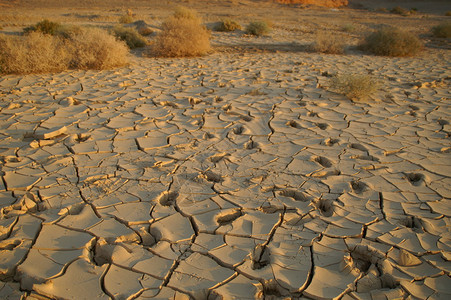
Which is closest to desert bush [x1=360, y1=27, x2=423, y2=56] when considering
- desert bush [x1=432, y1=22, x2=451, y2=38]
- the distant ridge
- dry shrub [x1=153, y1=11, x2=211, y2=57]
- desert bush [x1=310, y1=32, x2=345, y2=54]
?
desert bush [x1=310, y1=32, x2=345, y2=54]

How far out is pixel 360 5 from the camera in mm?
28688

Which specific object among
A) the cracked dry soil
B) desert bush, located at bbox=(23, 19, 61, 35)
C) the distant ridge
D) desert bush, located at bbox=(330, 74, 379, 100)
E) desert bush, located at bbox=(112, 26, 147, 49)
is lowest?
the cracked dry soil

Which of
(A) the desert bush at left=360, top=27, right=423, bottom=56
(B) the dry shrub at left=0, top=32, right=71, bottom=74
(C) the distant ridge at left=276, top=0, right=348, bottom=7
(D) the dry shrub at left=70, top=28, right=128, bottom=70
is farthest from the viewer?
(C) the distant ridge at left=276, top=0, right=348, bottom=7

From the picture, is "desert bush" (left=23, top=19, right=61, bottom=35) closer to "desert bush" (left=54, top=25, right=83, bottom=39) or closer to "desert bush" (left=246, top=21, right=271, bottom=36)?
"desert bush" (left=54, top=25, right=83, bottom=39)

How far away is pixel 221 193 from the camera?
8.08 ft

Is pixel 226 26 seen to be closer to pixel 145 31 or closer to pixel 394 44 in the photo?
pixel 145 31

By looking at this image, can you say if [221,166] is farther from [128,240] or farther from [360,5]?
[360,5]

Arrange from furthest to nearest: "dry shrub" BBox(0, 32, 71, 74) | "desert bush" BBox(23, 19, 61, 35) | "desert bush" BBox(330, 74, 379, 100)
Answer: "desert bush" BBox(23, 19, 61, 35), "dry shrub" BBox(0, 32, 71, 74), "desert bush" BBox(330, 74, 379, 100)

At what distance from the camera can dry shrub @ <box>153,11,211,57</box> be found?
23.5ft

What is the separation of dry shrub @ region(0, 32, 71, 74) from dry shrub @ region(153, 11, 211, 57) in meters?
2.10

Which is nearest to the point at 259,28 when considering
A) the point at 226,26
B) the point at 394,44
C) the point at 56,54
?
A: the point at 226,26

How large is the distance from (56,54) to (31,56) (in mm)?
443

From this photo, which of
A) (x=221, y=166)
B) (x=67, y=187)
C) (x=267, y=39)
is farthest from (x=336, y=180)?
(x=267, y=39)

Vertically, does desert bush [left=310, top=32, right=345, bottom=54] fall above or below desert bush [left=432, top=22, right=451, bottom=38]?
below
